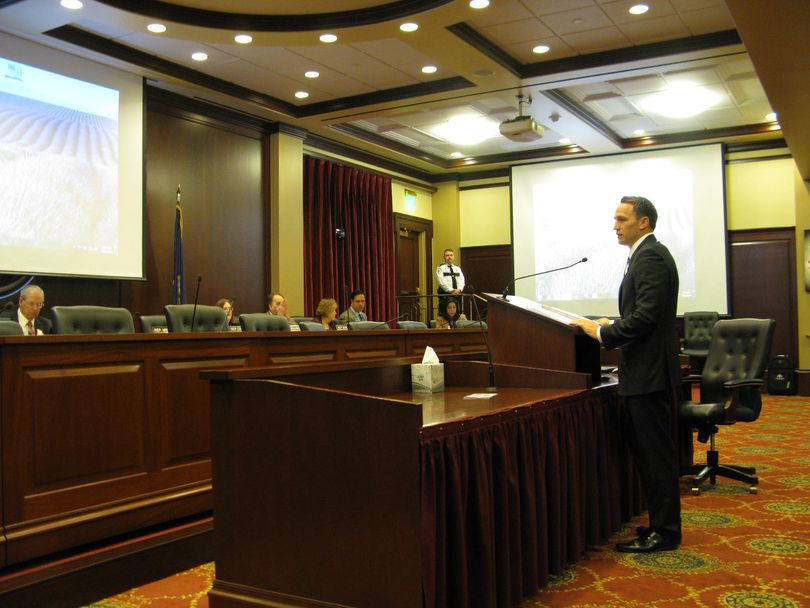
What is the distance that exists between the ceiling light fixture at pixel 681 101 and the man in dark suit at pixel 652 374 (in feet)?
21.3

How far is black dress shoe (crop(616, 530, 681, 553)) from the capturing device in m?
3.04

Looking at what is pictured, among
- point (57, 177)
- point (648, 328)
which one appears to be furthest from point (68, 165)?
point (648, 328)

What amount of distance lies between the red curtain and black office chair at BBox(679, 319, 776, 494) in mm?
5551

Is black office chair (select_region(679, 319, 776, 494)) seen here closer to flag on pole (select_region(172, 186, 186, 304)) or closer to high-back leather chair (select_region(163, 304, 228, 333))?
high-back leather chair (select_region(163, 304, 228, 333))

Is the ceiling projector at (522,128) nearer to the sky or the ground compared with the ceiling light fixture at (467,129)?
nearer to the ground

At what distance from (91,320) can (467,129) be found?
289 inches

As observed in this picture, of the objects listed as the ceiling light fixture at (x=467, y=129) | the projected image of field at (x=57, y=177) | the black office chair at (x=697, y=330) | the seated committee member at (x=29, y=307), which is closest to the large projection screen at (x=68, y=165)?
the projected image of field at (x=57, y=177)

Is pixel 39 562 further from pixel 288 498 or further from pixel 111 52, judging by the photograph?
→ pixel 111 52

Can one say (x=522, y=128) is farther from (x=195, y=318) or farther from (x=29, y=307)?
(x=29, y=307)

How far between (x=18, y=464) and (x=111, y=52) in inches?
209

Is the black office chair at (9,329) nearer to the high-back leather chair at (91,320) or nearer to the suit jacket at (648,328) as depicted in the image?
the high-back leather chair at (91,320)

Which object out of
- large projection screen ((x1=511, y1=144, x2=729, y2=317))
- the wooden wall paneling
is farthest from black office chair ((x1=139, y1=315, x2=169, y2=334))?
the wooden wall paneling

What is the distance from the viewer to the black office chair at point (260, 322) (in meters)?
5.00

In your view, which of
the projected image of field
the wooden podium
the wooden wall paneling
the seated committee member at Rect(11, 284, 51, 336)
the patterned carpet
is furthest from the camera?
the wooden wall paneling
